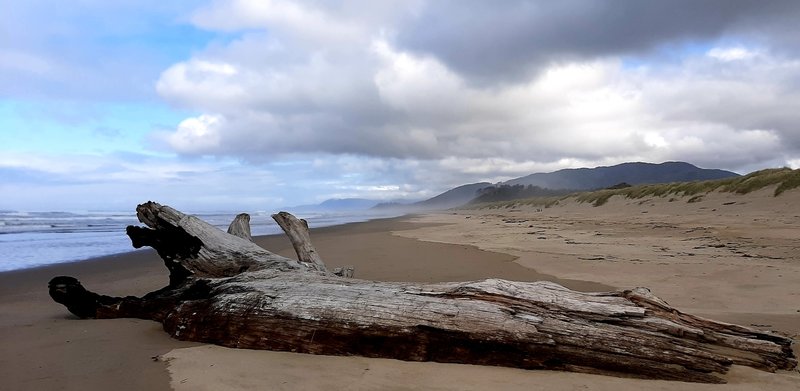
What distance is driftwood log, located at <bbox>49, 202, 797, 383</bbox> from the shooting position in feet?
12.0

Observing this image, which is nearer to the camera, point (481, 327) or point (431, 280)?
point (481, 327)

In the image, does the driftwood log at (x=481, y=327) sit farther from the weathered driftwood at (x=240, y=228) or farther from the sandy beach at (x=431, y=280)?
the weathered driftwood at (x=240, y=228)

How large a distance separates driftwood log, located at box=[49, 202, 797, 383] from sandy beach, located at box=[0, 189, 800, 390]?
127mm

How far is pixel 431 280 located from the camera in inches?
332

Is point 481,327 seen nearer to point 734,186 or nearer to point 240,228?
point 240,228

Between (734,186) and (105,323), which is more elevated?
(734,186)

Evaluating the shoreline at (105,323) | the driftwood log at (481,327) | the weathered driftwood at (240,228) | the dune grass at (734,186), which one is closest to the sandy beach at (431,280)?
the shoreline at (105,323)

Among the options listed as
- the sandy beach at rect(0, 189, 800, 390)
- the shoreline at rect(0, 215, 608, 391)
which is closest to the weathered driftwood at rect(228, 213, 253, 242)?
the shoreline at rect(0, 215, 608, 391)

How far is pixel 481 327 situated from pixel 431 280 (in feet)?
15.0

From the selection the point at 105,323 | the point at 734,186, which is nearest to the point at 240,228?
the point at 105,323

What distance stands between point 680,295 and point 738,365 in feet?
10.9

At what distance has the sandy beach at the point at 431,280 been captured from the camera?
3557 millimetres

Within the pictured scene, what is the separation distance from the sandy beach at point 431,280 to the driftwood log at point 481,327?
0.13m

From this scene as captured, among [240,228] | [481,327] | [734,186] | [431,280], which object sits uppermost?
[734,186]
